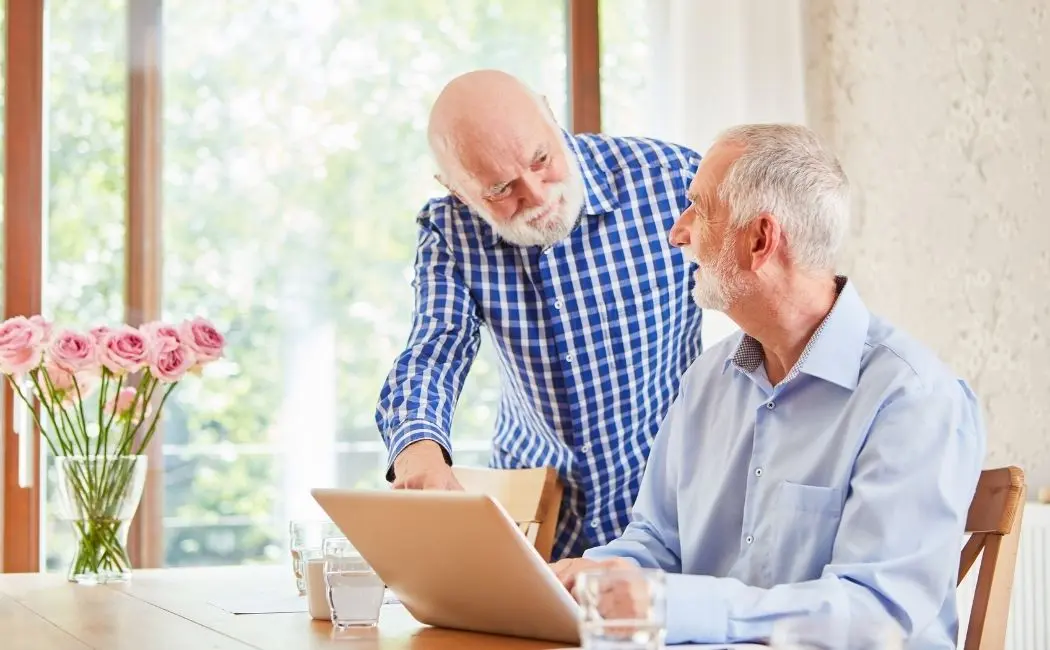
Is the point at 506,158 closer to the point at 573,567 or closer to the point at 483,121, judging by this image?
the point at 483,121

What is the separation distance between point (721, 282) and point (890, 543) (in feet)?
1.30

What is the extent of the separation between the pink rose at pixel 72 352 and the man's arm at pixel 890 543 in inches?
49.1

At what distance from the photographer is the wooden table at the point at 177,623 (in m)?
1.33

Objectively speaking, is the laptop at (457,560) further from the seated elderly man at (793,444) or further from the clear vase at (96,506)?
the clear vase at (96,506)

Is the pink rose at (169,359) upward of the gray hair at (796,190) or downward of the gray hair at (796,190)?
downward

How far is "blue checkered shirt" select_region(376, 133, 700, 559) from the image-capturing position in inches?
85.1

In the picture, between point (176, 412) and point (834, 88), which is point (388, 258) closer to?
point (176, 412)

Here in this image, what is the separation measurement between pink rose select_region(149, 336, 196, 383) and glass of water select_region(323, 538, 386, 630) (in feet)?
2.68

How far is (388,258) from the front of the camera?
3.58m

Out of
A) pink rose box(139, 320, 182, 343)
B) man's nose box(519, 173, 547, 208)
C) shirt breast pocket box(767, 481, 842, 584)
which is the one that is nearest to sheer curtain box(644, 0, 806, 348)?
man's nose box(519, 173, 547, 208)

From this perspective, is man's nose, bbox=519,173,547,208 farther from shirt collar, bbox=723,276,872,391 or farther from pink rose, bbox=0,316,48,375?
A: pink rose, bbox=0,316,48,375

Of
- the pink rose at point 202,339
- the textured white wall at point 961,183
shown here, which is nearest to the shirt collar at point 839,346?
the pink rose at point 202,339

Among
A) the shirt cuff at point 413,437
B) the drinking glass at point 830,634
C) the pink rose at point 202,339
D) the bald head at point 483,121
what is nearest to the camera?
the drinking glass at point 830,634

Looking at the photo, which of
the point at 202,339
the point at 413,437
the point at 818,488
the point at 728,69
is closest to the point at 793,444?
the point at 818,488
